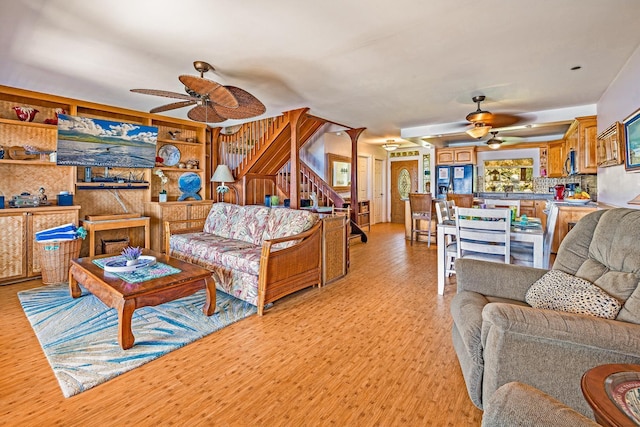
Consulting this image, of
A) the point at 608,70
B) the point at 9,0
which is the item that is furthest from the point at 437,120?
the point at 9,0

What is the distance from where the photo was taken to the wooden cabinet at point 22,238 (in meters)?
3.84

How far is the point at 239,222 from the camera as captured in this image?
4426 millimetres

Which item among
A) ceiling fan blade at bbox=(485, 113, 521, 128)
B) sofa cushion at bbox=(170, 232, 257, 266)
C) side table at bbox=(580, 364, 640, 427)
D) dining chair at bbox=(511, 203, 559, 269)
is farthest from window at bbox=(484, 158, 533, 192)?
side table at bbox=(580, 364, 640, 427)

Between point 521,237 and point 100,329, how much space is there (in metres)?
3.94

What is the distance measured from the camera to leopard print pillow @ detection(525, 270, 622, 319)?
147 centimetres

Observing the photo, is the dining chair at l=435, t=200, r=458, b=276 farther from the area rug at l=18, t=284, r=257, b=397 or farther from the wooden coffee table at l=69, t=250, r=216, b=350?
the wooden coffee table at l=69, t=250, r=216, b=350

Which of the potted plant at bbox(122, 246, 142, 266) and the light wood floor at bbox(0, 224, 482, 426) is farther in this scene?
the potted plant at bbox(122, 246, 142, 266)

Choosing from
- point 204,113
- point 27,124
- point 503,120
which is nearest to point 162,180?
point 27,124

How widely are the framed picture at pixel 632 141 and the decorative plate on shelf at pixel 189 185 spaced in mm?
6253

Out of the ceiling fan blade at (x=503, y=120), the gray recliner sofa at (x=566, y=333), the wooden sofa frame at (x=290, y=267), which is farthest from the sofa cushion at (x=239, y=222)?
the ceiling fan blade at (x=503, y=120)

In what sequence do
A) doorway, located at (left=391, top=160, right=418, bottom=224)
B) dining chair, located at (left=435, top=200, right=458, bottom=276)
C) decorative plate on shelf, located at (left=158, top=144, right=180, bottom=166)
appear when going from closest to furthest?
dining chair, located at (left=435, top=200, right=458, bottom=276) < decorative plate on shelf, located at (left=158, top=144, right=180, bottom=166) < doorway, located at (left=391, top=160, right=418, bottom=224)

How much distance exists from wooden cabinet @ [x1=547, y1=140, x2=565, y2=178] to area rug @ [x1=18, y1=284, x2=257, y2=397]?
7465 mm

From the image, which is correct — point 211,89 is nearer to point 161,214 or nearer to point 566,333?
point 566,333

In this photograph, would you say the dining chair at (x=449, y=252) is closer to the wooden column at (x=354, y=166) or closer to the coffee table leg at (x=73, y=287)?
the wooden column at (x=354, y=166)
